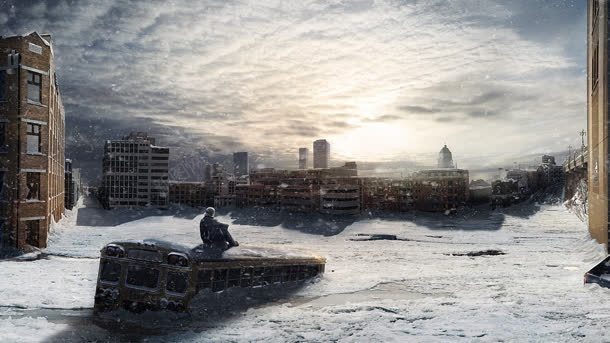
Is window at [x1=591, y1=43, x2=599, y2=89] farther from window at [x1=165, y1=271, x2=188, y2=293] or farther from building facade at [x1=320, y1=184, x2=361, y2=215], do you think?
building facade at [x1=320, y1=184, x2=361, y2=215]

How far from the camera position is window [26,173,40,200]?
25.5m

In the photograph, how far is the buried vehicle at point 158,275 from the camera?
32.9 feet

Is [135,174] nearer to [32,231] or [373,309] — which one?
[32,231]

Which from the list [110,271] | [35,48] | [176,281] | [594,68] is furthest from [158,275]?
[594,68]

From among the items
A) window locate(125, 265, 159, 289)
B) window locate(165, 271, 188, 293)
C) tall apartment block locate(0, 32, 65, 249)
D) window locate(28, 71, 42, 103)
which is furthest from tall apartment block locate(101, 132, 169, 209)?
window locate(165, 271, 188, 293)

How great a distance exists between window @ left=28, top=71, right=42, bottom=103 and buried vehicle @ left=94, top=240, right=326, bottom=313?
18558mm

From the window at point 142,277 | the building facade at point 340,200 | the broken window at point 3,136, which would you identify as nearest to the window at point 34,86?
the broken window at point 3,136

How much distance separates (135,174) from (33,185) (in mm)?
92247

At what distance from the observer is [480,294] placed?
13906 millimetres

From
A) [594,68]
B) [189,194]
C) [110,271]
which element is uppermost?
[594,68]

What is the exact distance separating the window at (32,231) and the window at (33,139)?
392 cm

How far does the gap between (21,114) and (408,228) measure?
53.1 meters

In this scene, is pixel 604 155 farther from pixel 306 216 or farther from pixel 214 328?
pixel 306 216

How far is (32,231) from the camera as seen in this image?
25.7 meters
